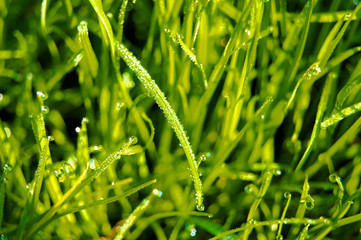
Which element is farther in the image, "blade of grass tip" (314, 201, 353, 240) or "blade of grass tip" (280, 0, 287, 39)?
"blade of grass tip" (280, 0, 287, 39)

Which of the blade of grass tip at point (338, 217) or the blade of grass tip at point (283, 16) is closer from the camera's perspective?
the blade of grass tip at point (338, 217)

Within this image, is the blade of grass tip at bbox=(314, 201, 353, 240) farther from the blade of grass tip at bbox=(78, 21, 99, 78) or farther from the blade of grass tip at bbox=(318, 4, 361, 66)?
the blade of grass tip at bbox=(78, 21, 99, 78)

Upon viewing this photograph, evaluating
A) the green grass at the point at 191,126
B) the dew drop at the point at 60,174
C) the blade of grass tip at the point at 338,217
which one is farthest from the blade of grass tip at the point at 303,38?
the dew drop at the point at 60,174

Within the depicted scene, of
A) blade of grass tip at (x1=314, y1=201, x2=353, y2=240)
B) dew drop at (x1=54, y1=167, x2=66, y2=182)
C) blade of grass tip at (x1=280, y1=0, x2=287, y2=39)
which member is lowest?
blade of grass tip at (x1=314, y1=201, x2=353, y2=240)

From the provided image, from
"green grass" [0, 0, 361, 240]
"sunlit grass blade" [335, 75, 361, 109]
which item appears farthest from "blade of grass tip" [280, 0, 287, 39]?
"sunlit grass blade" [335, 75, 361, 109]

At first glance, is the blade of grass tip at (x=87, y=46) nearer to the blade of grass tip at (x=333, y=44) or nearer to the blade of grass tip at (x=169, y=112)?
the blade of grass tip at (x=169, y=112)

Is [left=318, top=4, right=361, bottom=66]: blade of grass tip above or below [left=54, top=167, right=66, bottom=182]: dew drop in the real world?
above

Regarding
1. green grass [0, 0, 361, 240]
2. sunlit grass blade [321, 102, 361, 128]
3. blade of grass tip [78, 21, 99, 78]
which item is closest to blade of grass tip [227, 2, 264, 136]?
green grass [0, 0, 361, 240]

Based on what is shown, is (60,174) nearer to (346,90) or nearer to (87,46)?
(87,46)

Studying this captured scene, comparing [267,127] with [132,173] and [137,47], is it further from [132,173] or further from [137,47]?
[137,47]
